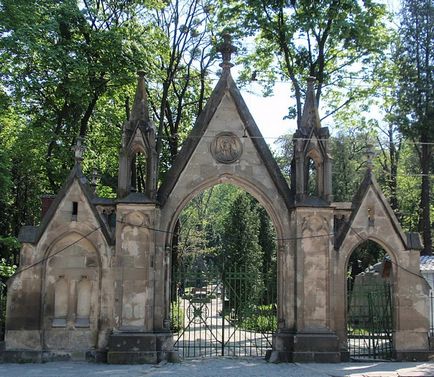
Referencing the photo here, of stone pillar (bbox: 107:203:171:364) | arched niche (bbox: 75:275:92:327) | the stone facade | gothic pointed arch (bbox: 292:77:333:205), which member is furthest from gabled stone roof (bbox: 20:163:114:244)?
gothic pointed arch (bbox: 292:77:333:205)

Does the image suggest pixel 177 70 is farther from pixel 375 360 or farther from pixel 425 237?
pixel 375 360

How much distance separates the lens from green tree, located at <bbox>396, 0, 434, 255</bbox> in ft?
88.8

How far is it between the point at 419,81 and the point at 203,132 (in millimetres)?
15757

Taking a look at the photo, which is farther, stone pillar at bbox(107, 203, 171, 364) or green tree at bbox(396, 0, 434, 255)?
green tree at bbox(396, 0, 434, 255)

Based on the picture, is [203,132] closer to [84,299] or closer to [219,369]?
[84,299]

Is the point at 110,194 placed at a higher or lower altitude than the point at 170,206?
higher

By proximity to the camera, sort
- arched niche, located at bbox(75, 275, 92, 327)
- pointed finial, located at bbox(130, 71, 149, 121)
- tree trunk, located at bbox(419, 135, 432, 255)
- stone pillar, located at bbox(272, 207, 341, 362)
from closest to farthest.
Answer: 1. stone pillar, located at bbox(272, 207, 341, 362)
2. arched niche, located at bbox(75, 275, 92, 327)
3. pointed finial, located at bbox(130, 71, 149, 121)
4. tree trunk, located at bbox(419, 135, 432, 255)

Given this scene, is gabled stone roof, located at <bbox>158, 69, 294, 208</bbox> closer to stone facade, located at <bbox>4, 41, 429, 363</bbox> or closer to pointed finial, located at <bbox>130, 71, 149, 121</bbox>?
stone facade, located at <bbox>4, 41, 429, 363</bbox>

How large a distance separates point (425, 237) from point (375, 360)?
13775 mm

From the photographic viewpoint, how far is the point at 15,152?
22.7 meters

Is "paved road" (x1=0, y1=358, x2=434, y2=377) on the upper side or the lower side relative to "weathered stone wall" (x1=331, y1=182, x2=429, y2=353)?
lower

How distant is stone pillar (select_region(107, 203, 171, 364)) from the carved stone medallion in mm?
2272

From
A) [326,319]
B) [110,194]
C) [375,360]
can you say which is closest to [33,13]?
[110,194]

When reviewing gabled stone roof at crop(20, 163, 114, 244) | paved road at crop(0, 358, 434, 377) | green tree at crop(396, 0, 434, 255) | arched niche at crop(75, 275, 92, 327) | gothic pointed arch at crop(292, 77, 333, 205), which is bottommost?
paved road at crop(0, 358, 434, 377)
